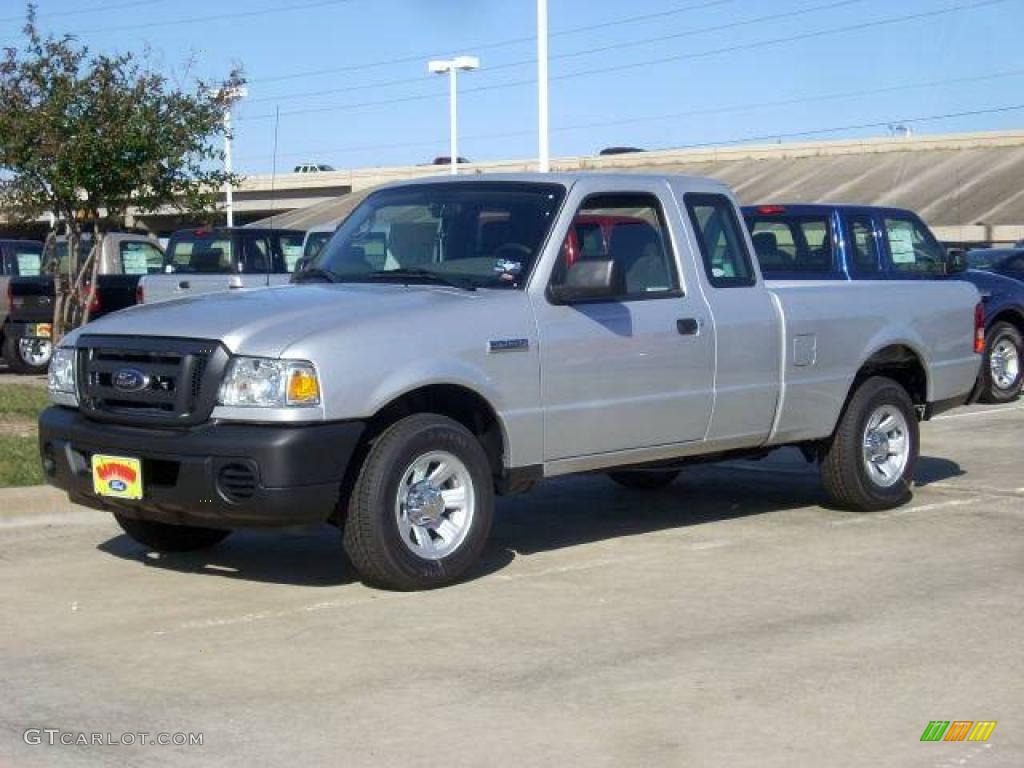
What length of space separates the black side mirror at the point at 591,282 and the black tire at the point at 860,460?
7.55 feet

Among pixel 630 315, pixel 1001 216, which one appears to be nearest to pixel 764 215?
pixel 630 315

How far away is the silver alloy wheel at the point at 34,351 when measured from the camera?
20.5 m

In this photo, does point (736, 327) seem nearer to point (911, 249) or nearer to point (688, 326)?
point (688, 326)

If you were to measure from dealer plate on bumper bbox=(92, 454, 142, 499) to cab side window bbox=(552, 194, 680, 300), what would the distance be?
243 centimetres

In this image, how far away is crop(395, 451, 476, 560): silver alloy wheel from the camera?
23.9ft

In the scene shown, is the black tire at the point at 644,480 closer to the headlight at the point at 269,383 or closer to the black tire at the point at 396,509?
the black tire at the point at 396,509

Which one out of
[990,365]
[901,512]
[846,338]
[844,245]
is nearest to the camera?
[846,338]

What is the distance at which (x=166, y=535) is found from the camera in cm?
829

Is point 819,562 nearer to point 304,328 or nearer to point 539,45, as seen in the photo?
point 304,328

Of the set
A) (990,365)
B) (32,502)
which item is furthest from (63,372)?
(990,365)

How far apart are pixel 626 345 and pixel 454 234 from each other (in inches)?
40.9

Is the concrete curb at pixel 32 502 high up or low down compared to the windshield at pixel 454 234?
down

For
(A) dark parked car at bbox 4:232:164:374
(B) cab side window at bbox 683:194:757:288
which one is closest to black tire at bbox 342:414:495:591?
(B) cab side window at bbox 683:194:757:288

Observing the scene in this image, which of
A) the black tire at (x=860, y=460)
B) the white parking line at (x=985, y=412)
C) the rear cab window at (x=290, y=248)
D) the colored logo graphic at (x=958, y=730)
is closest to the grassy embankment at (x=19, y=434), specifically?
the rear cab window at (x=290, y=248)
